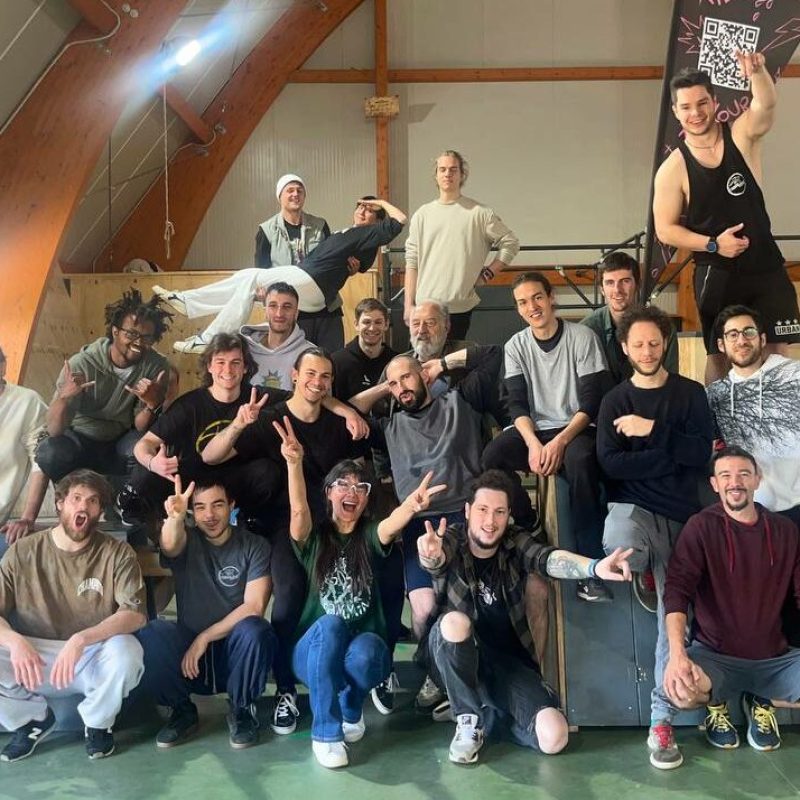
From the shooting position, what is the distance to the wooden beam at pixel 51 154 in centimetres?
595

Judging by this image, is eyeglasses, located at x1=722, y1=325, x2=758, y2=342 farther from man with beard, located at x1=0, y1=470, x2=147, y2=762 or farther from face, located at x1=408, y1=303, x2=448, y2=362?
man with beard, located at x1=0, y1=470, x2=147, y2=762

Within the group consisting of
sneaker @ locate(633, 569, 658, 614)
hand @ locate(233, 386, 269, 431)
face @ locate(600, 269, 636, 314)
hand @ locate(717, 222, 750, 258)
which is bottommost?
sneaker @ locate(633, 569, 658, 614)

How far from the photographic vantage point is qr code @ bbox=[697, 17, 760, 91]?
458 cm

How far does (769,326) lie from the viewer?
11.6ft

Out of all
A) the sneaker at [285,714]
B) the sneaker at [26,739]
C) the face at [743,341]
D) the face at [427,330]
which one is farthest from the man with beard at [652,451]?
the sneaker at [26,739]

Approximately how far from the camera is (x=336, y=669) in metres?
3.01

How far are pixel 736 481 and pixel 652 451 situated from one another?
1.02ft

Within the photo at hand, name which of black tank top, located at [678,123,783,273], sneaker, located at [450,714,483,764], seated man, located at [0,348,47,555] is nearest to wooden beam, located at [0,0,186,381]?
Result: seated man, located at [0,348,47,555]

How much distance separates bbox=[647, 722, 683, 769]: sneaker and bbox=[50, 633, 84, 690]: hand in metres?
1.98

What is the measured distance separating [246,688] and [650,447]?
1.70 m

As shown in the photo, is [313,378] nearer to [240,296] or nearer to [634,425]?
[634,425]

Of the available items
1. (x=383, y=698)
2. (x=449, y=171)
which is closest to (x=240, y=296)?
(x=449, y=171)

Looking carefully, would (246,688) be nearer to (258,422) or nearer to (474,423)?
(258,422)

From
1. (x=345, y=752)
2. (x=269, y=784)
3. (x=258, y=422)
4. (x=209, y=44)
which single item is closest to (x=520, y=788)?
(x=345, y=752)
